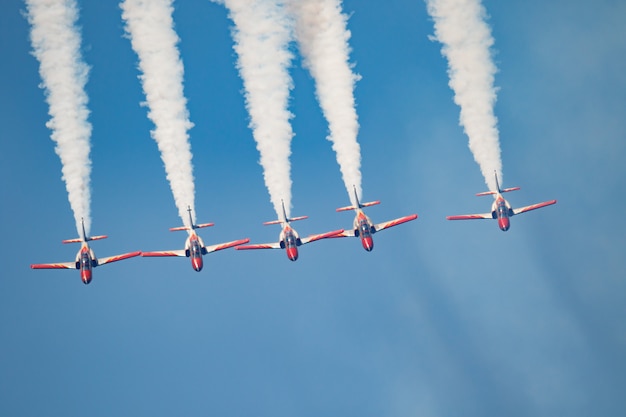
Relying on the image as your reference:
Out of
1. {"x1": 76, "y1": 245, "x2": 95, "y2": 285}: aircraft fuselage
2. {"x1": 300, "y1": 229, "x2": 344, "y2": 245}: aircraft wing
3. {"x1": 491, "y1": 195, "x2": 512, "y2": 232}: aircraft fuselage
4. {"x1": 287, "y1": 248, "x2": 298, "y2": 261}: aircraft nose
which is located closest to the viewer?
{"x1": 76, "y1": 245, "x2": 95, "y2": 285}: aircraft fuselage

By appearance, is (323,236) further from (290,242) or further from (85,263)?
(85,263)

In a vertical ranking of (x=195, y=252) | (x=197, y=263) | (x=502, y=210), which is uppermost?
(x=502, y=210)

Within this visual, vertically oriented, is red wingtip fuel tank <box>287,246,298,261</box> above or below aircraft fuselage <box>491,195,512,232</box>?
below

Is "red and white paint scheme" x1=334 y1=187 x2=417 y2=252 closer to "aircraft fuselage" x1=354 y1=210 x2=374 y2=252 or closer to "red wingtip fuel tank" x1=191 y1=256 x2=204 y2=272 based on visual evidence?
"aircraft fuselage" x1=354 y1=210 x2=374 y2=252

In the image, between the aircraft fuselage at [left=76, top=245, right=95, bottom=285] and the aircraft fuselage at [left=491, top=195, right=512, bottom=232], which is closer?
the aircraft fuselage at [left=76, top=245, right=95, bottom=285]

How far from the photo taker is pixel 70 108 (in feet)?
216

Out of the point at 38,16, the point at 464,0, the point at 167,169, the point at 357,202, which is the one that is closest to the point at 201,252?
the point at 167,169

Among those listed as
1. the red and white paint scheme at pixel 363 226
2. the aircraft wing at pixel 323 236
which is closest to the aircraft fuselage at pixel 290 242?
the aircraft wing at pixel 323 236

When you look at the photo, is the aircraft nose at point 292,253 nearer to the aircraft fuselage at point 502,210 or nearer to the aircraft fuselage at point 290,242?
the aircraft fuselage at point 290,242

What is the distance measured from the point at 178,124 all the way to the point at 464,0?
23574 mm

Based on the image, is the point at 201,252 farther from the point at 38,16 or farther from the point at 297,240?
the point at 38,16

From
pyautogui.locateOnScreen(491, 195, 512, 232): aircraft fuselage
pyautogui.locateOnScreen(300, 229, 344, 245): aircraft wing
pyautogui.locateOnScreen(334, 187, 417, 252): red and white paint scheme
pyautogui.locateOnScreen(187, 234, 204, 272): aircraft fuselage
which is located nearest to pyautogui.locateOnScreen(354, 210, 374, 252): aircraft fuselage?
pyautogui.locateOnScreen(334, 187, 417, 252): red and white paint scheme

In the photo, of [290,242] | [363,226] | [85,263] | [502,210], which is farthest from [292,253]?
[502,210]

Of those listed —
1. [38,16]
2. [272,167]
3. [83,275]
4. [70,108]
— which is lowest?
[83,275]
